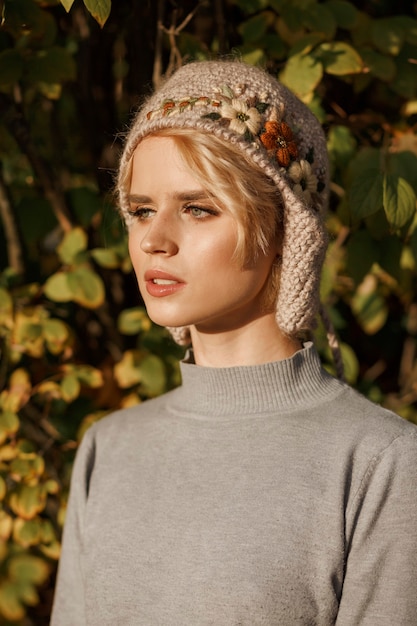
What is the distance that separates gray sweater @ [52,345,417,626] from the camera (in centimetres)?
139

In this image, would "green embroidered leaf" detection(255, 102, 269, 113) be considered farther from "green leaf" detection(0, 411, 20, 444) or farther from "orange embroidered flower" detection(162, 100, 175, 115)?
"green leaf" detection(0, 411, 20, 444)

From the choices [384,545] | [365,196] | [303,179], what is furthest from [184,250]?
[384,545]

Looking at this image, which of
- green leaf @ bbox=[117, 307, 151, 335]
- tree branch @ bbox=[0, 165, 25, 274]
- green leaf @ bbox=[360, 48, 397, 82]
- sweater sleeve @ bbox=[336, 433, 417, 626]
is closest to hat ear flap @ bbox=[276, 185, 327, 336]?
sweater sleeve @ bbox=[336, 433, 417, 626]

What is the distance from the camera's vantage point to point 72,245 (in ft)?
7.22

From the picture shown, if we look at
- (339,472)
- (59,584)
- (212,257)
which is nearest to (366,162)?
(212,257)

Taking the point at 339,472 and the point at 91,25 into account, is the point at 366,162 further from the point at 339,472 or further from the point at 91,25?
the point at 91,25

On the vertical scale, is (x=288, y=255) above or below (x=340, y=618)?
above

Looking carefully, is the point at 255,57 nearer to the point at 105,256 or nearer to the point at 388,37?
the point at 388,37

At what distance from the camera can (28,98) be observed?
244 centimetres

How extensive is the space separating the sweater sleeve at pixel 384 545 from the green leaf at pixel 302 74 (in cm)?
96

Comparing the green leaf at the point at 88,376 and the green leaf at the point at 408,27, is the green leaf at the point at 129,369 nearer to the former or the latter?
the green leaf at the point at 88,376

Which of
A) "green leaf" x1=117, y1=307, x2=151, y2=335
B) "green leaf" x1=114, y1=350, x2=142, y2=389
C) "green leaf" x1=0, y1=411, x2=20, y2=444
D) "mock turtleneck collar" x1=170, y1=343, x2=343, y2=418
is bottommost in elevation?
"green leaf" x1=0, y1=411, x2=20, y2=444

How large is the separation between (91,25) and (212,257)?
1290mm

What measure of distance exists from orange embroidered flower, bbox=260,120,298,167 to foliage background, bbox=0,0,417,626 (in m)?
0.29
